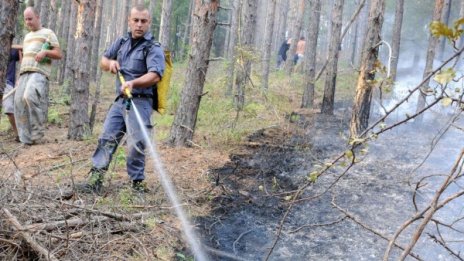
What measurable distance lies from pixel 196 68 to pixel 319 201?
125 inches

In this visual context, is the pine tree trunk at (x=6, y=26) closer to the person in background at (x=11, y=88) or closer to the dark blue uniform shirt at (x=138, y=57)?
the dark blue uniform shirt at (x=138, y=57)

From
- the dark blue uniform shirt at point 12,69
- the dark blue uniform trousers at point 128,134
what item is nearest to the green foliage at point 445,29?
the dark blue uniform trousers at point 128,134

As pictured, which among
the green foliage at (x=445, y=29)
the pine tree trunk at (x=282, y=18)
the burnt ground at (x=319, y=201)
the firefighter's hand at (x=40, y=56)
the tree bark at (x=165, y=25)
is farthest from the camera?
the pine tree trunk at (x=282, y=18)

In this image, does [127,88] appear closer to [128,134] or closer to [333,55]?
[128,134]

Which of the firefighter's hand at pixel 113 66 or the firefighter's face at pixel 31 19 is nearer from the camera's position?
the firefighter's hand at pixel 113 66

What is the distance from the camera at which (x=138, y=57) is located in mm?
5242

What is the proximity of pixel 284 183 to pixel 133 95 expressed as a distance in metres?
2.74

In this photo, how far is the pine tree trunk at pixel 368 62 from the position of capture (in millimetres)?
9016

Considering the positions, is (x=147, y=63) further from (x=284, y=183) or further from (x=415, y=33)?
(x=415, y=33)

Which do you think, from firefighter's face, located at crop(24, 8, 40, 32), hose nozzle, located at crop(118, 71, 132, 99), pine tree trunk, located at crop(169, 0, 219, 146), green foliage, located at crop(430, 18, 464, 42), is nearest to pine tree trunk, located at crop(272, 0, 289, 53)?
pine tree trunk, located at crop(169, 0, 219, 146)

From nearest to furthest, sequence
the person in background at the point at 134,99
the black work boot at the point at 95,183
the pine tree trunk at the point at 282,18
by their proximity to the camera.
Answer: the black work boot at the point at 95,183 < the person in background at the point at 134,99 < the pine tree trunk at the point at 282,18

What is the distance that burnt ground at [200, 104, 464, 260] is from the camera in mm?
4598

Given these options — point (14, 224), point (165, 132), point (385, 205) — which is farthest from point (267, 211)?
point (165, 132)

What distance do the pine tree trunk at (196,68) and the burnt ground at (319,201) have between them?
1000 mm
